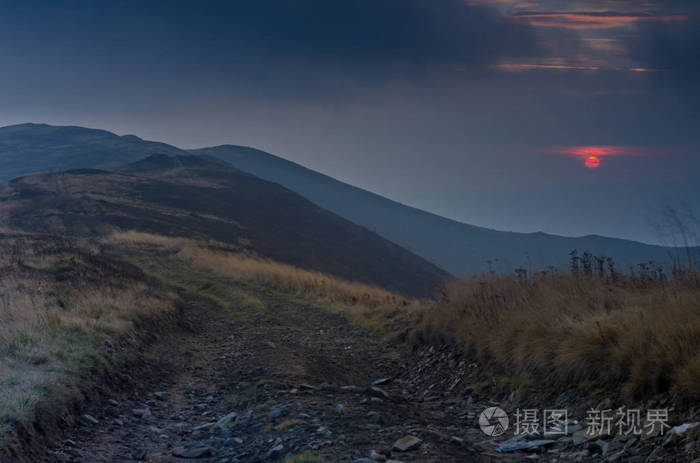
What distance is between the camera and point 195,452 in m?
5.55

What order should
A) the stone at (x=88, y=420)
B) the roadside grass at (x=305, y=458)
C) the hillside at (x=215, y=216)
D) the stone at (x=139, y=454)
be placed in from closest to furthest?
the roadside grass at (x=305, y=458) → the stone at (x=139, y=454) → the stone at (x=88, y=420) → the hillside at (x=215, y=216)

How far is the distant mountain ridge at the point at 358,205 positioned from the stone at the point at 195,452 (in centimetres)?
10585

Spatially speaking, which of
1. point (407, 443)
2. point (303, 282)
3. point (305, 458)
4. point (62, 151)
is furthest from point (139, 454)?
point (62, 151)

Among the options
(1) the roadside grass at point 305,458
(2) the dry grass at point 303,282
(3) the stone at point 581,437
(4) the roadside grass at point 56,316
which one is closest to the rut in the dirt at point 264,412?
(1) the roadside grass at point 305,458

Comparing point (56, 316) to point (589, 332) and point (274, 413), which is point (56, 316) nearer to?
point (274, 413)

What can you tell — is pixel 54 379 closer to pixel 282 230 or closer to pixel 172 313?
pixel 172 313

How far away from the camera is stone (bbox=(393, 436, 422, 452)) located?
502 centimetres

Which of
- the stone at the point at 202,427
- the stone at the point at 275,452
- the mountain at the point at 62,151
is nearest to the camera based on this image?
the stone at the point at 275,452

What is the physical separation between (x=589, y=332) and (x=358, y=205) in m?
159

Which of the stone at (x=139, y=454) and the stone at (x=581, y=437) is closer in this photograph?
the stone at (x=581, y=437)

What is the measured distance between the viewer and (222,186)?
94.7m

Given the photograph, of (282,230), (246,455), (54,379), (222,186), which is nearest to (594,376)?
(246,455)

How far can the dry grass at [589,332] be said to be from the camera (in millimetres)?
5227

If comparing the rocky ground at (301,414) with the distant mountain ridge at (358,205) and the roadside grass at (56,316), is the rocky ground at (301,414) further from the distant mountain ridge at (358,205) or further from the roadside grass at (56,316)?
the distant mountain ridge at (358,205)
